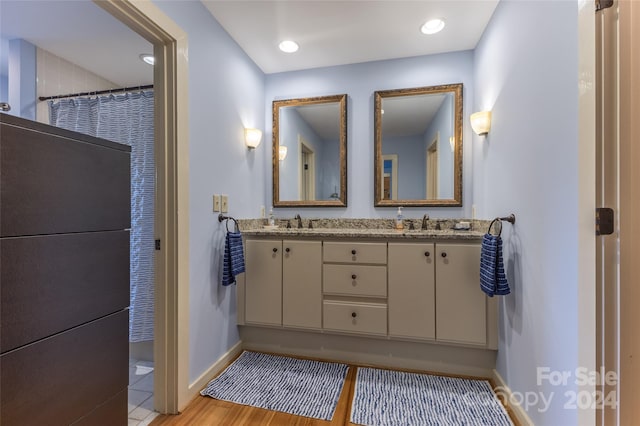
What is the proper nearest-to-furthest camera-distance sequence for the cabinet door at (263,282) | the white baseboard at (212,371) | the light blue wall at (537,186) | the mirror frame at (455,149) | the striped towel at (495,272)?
→ 1. the light blue wall at (537,186)
2. the striped towel at (495,272)
3. the white baseboard at (212,371)
4. the cabinet door at (263,282)
5. the mirror frame at (455,149)

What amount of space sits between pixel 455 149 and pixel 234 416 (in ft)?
7.82

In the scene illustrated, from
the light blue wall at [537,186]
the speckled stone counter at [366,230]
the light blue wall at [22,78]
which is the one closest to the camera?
the light blue wall at [537,186]

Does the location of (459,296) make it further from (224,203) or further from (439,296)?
(224,203)

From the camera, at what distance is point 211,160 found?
67.1 inches

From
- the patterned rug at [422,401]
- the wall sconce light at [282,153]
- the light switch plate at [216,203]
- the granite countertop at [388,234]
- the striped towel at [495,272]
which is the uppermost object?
the wall sconce light at [282,153]

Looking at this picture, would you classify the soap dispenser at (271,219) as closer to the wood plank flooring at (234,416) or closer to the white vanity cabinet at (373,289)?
the white vanity cabinet at (373,289)

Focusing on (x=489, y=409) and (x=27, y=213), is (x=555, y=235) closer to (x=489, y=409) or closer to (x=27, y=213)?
(x=489, y=409)

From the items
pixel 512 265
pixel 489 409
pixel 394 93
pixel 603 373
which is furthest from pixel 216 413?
pixel 394 93

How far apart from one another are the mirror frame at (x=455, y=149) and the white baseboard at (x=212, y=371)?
64.5 inches

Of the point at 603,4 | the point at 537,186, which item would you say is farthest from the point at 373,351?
the point at 603,4

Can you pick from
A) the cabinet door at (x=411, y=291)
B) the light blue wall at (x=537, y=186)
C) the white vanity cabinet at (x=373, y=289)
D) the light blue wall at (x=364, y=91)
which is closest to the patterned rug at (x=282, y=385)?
the white vanity cabinet at (x=373, y=289)

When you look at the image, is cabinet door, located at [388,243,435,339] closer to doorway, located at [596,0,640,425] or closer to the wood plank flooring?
the wood plank flooring

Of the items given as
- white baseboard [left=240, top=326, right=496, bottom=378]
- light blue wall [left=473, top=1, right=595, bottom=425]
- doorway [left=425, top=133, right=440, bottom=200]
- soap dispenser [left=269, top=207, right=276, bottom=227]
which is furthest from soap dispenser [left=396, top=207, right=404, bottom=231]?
soap dispenser [left=269, top=207, right=276, bottom=227]

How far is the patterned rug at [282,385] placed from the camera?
4.83 feet
